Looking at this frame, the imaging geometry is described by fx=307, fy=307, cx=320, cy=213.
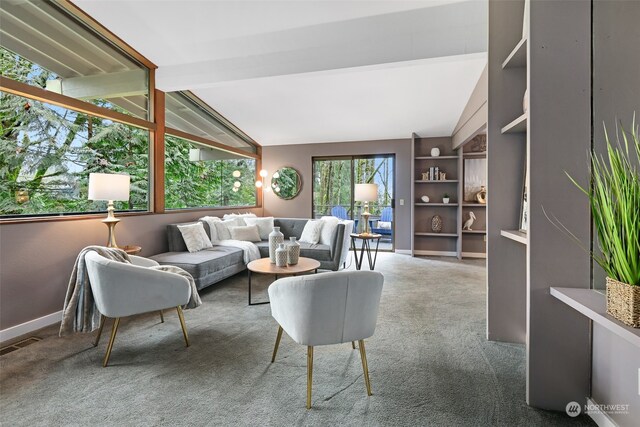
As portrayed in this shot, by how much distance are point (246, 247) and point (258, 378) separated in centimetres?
264

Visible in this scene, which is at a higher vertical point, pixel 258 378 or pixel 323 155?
pixel 323 155

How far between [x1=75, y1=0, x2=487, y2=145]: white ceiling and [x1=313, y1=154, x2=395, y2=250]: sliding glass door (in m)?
1.46

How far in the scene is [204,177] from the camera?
5.53 meters

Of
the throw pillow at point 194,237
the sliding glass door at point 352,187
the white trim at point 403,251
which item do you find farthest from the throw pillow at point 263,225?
the white trim at point 403,251

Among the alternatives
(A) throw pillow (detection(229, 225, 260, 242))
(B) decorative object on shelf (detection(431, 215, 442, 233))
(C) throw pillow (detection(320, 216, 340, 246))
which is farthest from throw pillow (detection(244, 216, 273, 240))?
(B) decorative object on shelf (detection(431, 215, 442, 233))

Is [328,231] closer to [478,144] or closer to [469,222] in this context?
[469,222]

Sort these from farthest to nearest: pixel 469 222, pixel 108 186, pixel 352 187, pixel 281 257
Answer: pixel 352 187
pixel 469 222
pixel 281 257
pixel 108 186

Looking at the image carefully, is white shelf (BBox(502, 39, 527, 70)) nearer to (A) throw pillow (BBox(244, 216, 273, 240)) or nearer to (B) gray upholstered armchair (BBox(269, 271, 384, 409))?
(B) gray upholstered armchair (BBox(269, 271, 384, 409))

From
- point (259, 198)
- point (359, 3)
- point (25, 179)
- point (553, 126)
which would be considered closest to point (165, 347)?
point (25, 179)

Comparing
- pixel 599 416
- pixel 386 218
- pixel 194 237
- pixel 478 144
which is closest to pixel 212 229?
pixel 194 237

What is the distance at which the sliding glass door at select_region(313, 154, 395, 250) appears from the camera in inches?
256

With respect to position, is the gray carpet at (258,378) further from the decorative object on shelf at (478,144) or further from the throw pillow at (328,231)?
the decorative object on shelf at (478,144)

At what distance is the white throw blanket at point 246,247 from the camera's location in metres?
4.36

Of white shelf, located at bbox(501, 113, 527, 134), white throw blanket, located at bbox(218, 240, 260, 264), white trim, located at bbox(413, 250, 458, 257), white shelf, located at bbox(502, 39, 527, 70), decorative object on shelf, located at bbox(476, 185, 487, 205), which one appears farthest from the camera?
white trim, located at bbox(413, 250, 458, 257)
